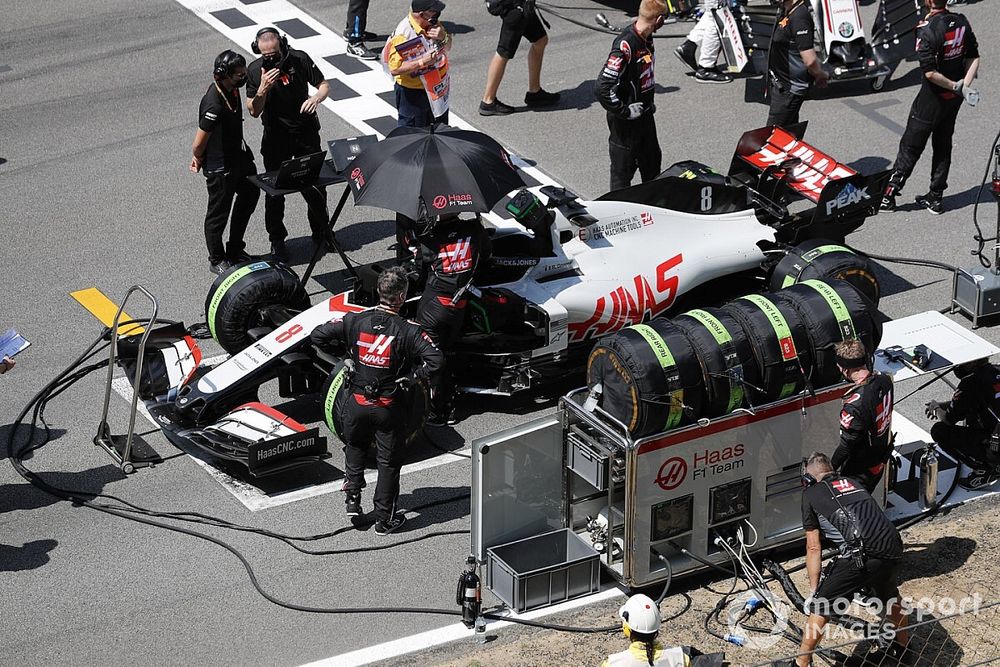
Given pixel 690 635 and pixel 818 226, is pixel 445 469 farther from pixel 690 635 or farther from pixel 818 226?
pixel 818 226

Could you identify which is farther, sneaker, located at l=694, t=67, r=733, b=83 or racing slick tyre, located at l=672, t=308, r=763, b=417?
sneaker, located at l=694, t=67, r=733, b=83

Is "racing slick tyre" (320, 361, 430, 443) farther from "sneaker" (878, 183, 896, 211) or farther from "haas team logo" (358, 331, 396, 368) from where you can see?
"sneaker" (878, 183, 896, 211)

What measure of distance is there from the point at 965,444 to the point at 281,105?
20.1 ft

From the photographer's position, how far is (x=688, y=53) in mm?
16109

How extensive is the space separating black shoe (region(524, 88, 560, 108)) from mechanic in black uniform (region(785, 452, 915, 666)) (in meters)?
8.15

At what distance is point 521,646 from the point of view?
8.34 metres

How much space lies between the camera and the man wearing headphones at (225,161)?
11812 millimetres

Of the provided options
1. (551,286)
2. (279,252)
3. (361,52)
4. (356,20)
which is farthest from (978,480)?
(356,20)

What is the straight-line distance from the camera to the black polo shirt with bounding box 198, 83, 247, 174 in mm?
11820

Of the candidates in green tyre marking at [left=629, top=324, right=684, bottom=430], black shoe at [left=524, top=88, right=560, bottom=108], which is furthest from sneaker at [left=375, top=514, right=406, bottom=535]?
black shoe at [left=524, top=88, right=560, bottom=108]

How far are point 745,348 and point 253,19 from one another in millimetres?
10535

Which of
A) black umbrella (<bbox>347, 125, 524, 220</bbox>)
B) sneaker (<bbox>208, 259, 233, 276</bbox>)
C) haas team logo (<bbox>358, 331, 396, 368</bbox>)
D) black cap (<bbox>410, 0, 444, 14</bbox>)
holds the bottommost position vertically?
sneaker (<bbox>208, 259, 233, 276</bbox>)

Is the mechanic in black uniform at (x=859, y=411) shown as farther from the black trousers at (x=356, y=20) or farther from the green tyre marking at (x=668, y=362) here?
the black trousers at (x=356, y=20)

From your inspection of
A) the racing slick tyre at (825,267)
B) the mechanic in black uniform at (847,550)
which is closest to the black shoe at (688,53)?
the racing slick tyre at (825,267)
